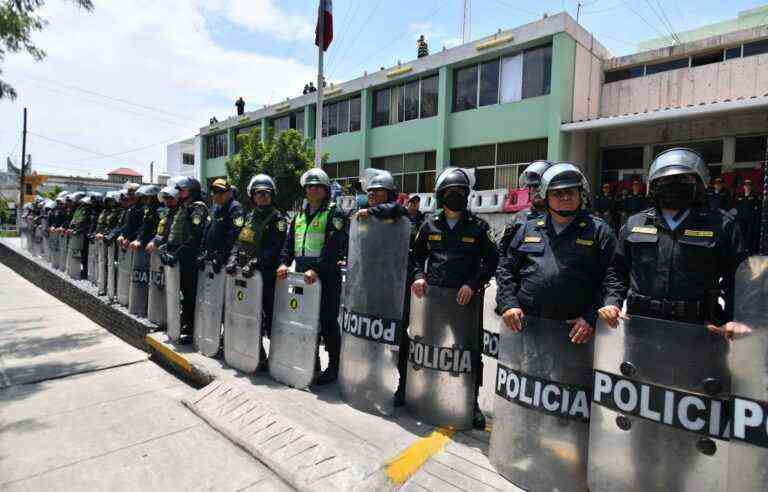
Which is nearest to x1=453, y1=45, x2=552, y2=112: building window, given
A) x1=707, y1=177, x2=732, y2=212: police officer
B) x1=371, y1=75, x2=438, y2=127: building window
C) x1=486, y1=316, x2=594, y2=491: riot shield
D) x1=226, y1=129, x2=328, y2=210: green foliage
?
x1=371, y1=75, x2=438, y2=127: building window

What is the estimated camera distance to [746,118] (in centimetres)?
1183

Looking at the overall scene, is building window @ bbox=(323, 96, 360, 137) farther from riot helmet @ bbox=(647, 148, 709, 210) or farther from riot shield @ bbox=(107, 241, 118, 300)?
riot helmet @ bbox=(647, 148, 709, 210)

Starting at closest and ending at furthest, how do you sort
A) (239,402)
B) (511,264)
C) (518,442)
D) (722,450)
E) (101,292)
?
1. (722,450)
2. (518,442)
3. (511,264)
4. (239,402)
5. (101,292)

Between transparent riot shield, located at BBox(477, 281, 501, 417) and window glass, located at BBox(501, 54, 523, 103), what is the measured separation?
13.2 metres

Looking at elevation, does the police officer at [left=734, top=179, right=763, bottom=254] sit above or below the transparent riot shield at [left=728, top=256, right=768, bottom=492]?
above

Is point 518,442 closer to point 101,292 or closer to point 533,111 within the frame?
point 101,292

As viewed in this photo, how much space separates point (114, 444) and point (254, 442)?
3.42 ft

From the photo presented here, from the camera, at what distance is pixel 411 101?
18.9 m

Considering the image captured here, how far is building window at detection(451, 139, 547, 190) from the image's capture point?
49.2 feet

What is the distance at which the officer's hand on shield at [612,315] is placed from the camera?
7.43 feet

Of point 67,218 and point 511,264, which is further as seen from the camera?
point 67,218

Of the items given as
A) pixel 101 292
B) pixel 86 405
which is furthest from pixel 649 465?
pixel 101 292

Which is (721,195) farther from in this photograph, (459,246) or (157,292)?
(157,292)

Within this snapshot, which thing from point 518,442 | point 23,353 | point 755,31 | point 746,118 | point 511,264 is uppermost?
point 755,31
